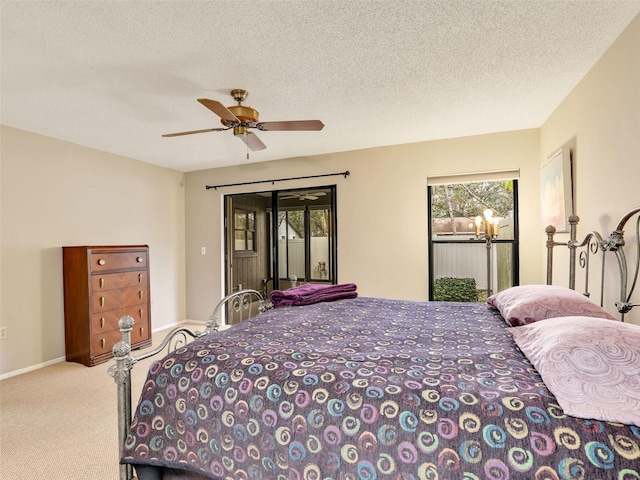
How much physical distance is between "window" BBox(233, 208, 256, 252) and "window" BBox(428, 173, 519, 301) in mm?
2592

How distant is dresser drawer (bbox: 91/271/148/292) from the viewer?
367 centimetres

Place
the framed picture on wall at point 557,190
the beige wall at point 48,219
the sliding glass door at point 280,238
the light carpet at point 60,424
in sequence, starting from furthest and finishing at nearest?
1. the sliding glass door at point 280,238
2. the beige wall at point 48,219
3. the framed picture on wall at point 557,190
4. the light carpet at point 60,424

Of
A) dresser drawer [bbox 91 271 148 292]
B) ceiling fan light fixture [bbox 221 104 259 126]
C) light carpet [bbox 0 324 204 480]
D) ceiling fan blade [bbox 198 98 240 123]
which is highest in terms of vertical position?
ceiling fan light fixture [bbox 221 104 259 126]

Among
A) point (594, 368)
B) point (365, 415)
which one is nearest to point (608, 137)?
point (594, 368)

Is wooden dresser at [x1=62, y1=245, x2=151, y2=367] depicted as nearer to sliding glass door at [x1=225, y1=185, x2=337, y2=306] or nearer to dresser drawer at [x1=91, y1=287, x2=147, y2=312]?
dresser drawer at [x1=91, y1=287, x2=147, y2=312]

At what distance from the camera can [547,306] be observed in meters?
1.68

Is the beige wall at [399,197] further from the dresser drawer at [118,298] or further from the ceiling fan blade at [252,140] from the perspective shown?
the dresser drawer at [118,298]

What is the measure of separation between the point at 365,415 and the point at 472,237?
3328 mm

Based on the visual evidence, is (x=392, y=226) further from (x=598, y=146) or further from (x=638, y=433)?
(x=638, y=433)

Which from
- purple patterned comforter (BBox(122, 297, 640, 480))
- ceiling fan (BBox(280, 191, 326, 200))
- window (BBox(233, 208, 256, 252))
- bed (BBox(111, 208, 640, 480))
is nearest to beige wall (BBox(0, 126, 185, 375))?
window (BBox(233, 208, 256, 252))

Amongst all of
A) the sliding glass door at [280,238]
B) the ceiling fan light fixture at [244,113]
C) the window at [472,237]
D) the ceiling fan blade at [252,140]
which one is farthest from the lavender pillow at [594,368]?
the sliding glass door at [280,238]

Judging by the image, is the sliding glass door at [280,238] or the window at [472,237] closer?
the window at [472,237]

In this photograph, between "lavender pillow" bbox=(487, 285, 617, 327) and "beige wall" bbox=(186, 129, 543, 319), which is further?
"beige wall" bbox=(186, 129, 543, 319)

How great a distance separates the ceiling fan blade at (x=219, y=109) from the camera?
2094 millimetres
